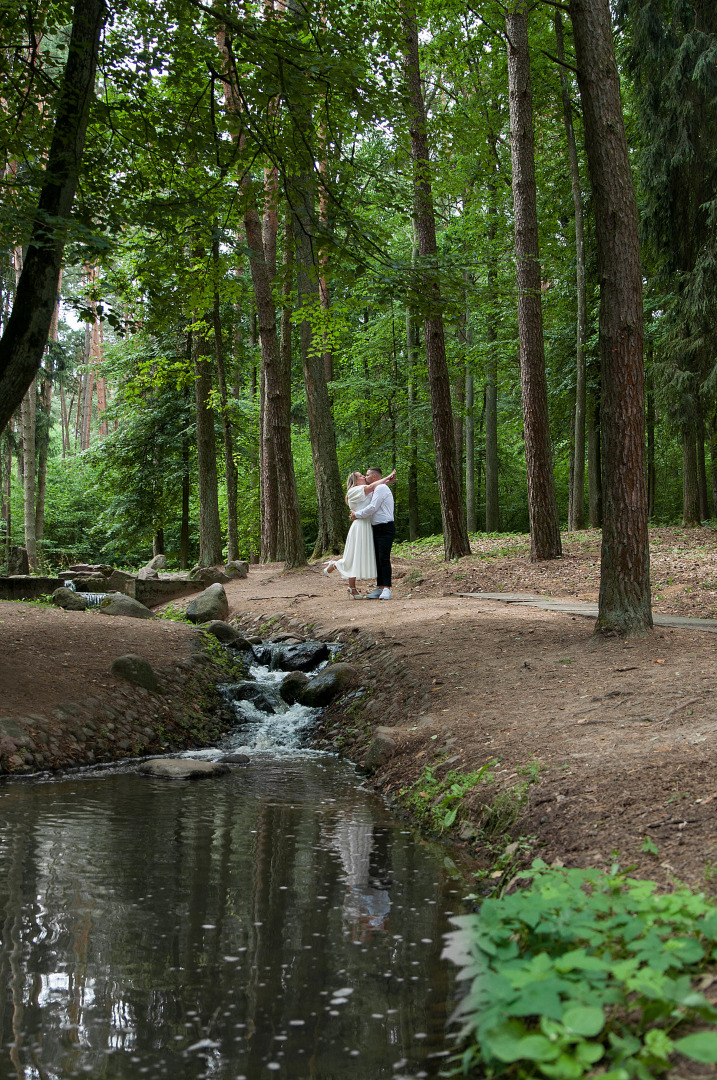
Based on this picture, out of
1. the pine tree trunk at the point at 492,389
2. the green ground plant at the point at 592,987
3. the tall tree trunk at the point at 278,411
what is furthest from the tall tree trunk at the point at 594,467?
the green ground plant at the point at 592,987

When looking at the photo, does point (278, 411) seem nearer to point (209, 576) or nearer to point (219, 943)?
point (209, 576)

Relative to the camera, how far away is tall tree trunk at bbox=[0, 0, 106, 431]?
7.59 m

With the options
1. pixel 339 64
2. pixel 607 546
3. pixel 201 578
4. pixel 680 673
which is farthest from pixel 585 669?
pixel 201 578

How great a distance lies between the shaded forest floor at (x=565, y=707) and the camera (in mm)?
4035

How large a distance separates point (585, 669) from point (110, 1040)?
207 inches

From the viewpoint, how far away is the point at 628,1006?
238 cm

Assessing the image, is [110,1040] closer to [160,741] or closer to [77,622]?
[160,741]

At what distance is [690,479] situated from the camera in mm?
18875

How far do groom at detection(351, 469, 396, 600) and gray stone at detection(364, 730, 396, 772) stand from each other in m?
5.78

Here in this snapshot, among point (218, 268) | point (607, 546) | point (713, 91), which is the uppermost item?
point (713, 91)

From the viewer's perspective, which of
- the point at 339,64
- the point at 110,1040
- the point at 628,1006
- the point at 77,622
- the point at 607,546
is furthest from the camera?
the point at 77,622

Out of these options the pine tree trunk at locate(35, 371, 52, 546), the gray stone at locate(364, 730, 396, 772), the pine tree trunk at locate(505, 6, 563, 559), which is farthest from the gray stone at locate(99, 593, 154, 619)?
the pine tree trunk at locate(35, 371, 52, 546)

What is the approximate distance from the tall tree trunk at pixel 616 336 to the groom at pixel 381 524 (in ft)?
16.6

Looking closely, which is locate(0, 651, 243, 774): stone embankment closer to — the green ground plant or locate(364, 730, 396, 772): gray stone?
locate(364, 730, 396, 772): gray stone
